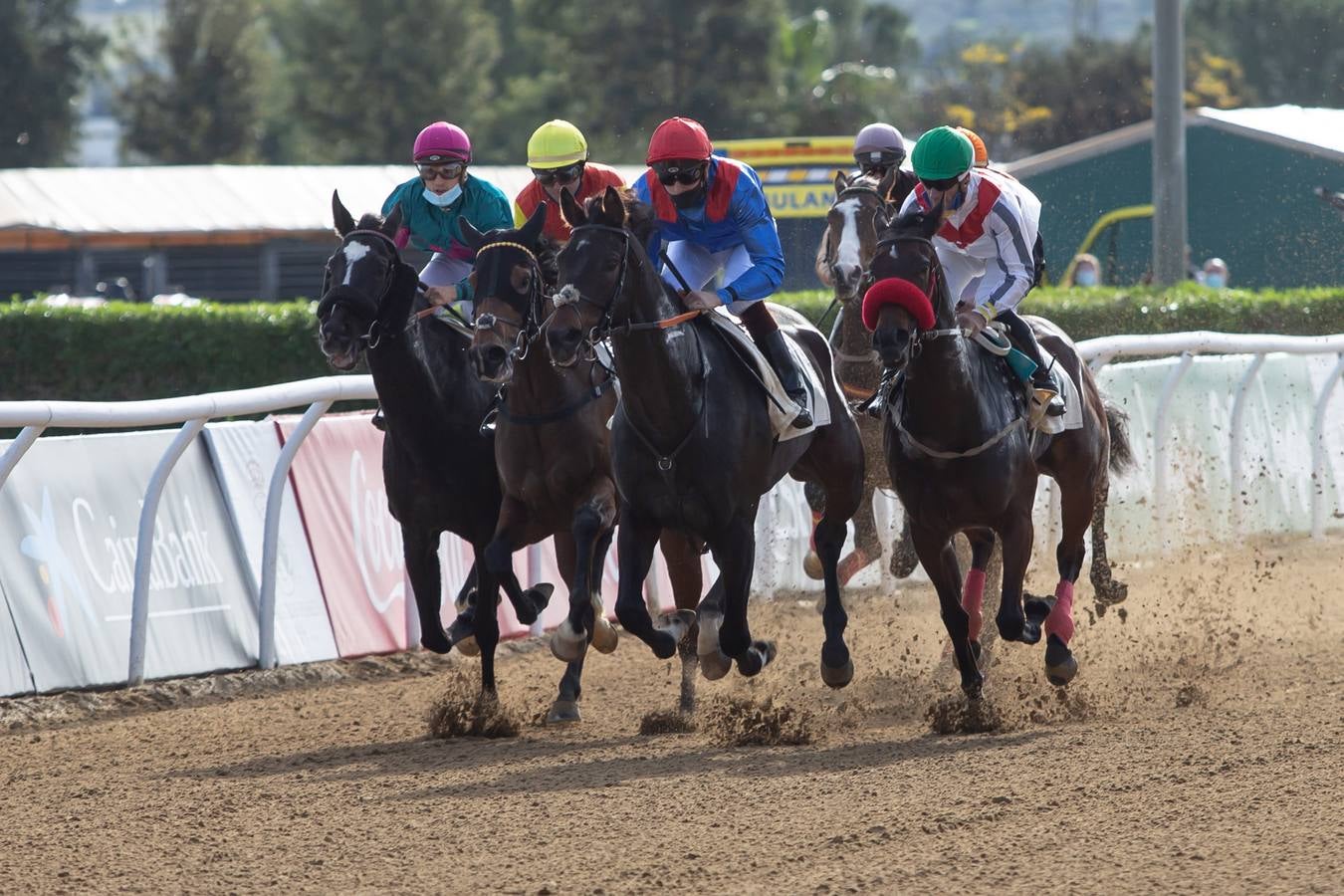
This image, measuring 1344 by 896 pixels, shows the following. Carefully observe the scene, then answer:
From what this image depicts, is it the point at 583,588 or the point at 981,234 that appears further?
the point at 981,234

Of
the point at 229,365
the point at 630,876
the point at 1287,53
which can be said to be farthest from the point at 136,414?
the point at 1287,53

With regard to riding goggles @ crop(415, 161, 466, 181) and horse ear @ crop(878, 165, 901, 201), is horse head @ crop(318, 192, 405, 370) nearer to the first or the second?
riding goggles @ crop(415, 161, 466, 181)

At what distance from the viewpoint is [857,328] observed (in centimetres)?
888

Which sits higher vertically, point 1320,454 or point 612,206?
point 612,206

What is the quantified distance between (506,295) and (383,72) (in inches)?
1670

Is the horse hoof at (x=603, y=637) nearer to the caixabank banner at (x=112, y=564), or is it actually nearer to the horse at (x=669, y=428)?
the horse at (x=669, y=428)

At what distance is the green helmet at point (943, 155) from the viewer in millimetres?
7246

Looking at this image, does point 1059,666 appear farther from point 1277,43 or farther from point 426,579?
point 1277,43

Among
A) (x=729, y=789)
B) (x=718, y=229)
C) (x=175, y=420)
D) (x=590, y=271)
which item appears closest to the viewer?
(x=729, y=789)

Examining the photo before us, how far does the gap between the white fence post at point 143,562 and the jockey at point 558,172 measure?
1.70 meters

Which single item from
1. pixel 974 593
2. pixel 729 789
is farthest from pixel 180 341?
pixel 729 789

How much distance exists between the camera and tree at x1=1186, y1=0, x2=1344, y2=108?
58594 millimetres

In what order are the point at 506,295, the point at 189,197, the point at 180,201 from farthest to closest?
the point at 189,197, the point at 180,201, the point at 506,295

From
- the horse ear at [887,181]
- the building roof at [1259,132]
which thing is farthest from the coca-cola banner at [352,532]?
the building roof at [1259,132]
